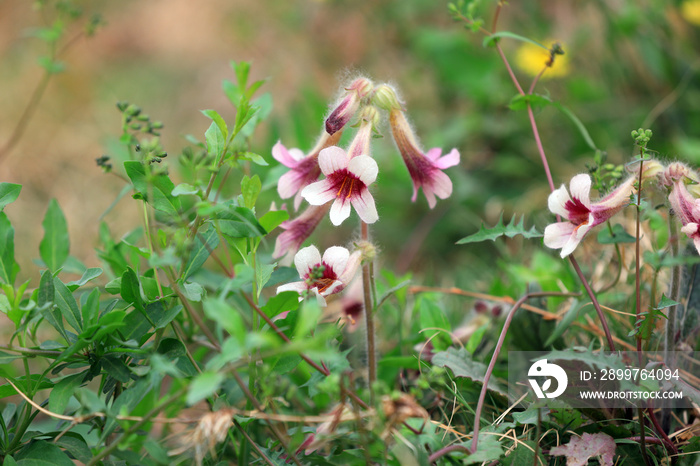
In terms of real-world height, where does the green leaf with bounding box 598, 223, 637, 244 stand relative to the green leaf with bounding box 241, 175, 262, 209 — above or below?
above

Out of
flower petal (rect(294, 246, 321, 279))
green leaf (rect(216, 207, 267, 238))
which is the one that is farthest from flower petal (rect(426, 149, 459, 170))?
green leaf (rect(216, 207, 267, 238))

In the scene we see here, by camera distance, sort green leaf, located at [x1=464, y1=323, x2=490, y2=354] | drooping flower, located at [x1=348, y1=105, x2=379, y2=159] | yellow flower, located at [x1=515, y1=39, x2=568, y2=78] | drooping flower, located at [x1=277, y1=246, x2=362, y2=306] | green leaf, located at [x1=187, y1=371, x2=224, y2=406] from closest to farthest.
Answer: green leaf, located at [x1=187, y1=371, x2=224, y2=406] → drooping flower, located at [x1=277, y1=246, x2=362, y2=306] → drooping flower, located at [x1=348, y1=105, x2=379, y2=159] → green leaf, located at [x1=464, y1=323, x2=490, y2=354] → yellow flower, located at [x1=515, y1=39, x2=568, y2=78]

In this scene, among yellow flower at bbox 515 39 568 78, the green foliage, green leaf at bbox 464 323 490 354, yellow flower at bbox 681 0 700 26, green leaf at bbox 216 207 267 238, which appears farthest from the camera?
yellow flower at bbox 515 39 568 78

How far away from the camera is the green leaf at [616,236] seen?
1.27 meters

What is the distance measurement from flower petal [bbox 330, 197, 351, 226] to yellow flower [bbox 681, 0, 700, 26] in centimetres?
257

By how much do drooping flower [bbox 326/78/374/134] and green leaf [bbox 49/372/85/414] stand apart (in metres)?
0.72

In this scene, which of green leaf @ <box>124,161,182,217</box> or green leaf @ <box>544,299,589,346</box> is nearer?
green leaf @ <box>124,161,182,217</box>

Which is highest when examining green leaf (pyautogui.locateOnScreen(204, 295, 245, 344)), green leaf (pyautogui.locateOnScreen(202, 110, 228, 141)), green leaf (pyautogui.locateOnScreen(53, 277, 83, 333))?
green leaf (pyautogui.locateOnScreen(202, 110, 228, 141))

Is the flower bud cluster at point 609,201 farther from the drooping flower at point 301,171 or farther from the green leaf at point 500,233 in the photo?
the drooping flower at point 301,171

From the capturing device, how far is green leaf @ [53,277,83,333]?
3.53 ft

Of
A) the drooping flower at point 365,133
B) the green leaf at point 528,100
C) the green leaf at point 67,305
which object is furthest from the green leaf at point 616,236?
the green leaf at point 67,305

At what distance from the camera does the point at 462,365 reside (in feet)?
4.17

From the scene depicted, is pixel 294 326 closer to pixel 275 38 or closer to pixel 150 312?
pixel 150 312

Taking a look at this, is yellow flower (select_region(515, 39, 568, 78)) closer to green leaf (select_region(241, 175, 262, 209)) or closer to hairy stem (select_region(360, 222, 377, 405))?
hairy stem (select_region(360, 222, 377, 405))
